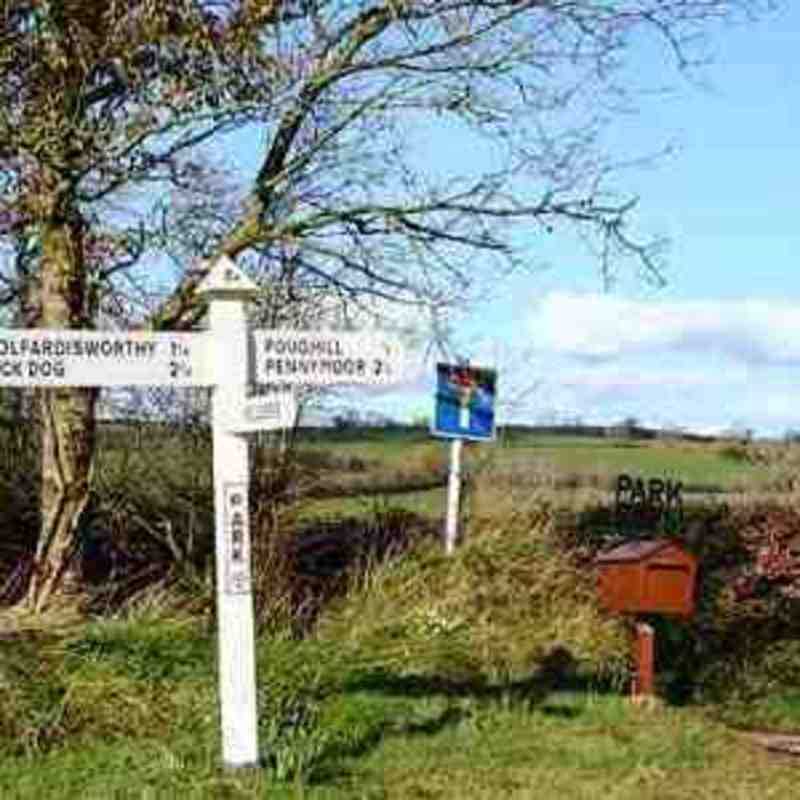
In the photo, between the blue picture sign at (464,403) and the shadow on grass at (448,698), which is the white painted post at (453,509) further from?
the shadow on grass at (448,698)

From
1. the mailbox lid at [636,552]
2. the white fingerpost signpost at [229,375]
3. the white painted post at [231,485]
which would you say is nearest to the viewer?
the white fingerpost signpost at [229,375]

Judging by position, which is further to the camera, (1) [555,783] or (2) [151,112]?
(2) [151,112]

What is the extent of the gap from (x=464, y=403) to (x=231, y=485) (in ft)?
24.3

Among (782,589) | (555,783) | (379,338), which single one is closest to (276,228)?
(379,338)

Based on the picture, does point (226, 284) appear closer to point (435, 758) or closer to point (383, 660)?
point (435, 758)

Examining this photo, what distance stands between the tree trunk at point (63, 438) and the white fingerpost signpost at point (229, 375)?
157 inches

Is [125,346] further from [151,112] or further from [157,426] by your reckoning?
[157,426]

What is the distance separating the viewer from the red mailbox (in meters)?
11.9

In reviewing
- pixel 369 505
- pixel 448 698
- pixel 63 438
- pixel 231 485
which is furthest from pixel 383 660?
pixel 369 505

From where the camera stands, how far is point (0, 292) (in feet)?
46.3

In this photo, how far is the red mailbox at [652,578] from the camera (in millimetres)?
11938

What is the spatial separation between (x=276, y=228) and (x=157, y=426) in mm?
2403

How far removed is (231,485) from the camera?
8.91 metres

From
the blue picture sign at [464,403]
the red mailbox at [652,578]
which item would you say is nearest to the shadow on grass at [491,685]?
the red mailbox at [652,578]
